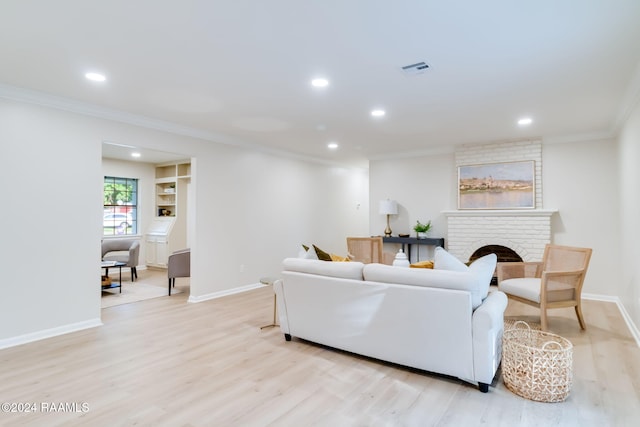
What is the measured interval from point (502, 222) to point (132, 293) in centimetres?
605

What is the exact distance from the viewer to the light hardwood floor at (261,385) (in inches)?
86.6

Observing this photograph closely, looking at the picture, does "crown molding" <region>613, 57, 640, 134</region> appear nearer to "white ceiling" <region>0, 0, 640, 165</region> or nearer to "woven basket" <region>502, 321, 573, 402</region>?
"white ceiling" <region>0, 0, 640, 165</region>

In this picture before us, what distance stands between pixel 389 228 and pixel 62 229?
5.23 metres

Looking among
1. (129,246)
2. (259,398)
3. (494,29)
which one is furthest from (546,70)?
(129,246)

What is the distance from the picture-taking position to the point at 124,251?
742 cm

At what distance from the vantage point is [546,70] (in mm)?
3037

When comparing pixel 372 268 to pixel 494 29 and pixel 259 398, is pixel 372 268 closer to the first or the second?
pixel 259 398

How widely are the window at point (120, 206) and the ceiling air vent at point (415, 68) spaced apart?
7.25 meters

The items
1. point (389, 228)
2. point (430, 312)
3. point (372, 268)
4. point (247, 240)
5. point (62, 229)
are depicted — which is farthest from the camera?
point (389, 228)

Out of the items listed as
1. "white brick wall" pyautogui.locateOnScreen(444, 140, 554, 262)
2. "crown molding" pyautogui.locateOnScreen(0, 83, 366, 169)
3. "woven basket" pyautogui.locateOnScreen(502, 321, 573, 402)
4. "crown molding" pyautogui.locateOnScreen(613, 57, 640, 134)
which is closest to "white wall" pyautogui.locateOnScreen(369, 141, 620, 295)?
"white brick wall" pyautogui.locateOnScreen(444, 140, 554, 262)

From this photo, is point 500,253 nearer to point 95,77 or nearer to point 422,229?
point 422,229

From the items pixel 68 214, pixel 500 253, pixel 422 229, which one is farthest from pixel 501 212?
pixel 68 214

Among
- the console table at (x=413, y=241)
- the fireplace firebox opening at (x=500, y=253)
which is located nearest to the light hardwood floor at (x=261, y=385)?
the fireplace firebox opening at (x=500, y=253)

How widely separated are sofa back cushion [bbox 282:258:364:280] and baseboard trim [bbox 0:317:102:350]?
7.72ft
